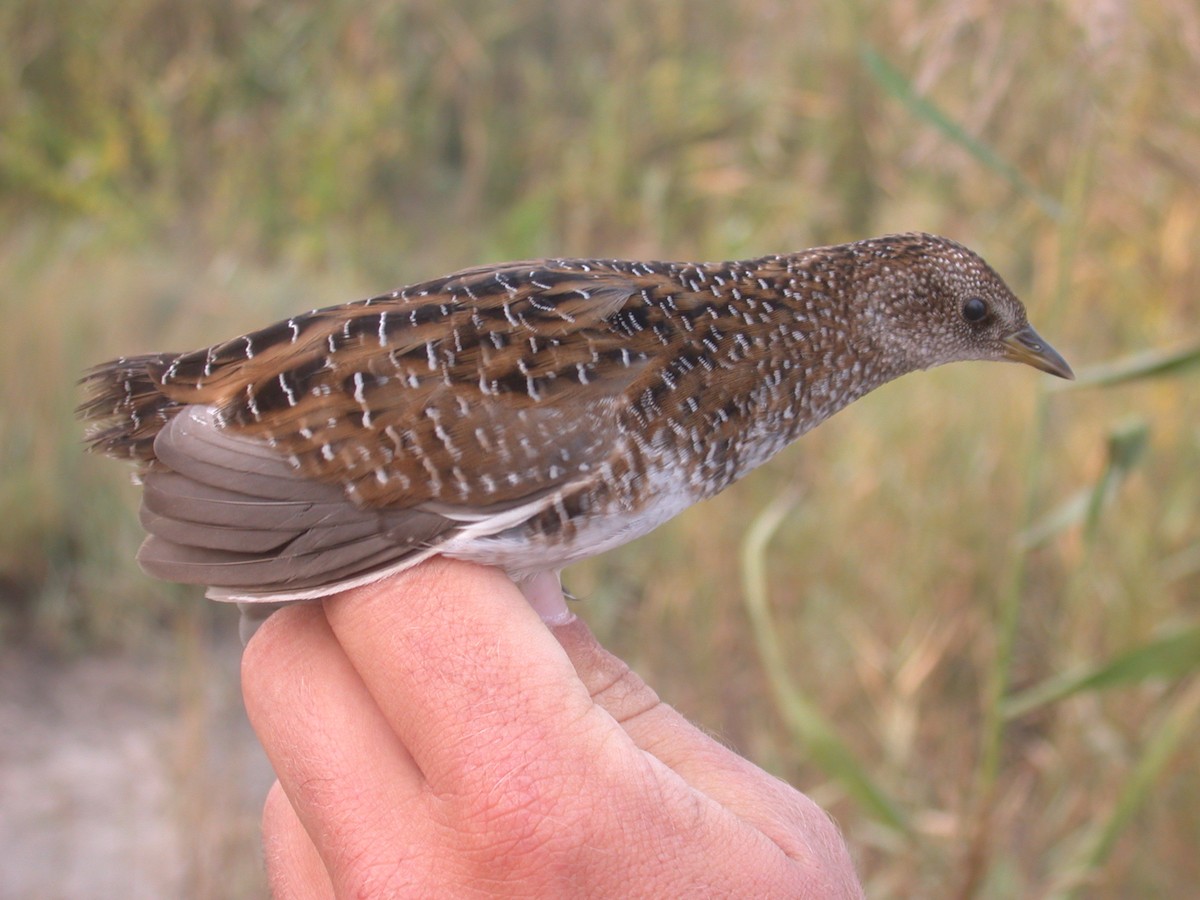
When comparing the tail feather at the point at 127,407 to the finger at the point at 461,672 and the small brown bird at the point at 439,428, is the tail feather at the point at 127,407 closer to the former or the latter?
the small brown bird at the point at 439,428

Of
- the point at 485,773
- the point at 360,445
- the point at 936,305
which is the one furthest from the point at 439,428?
the point at 936,305

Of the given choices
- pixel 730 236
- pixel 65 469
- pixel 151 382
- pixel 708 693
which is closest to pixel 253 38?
pixel 65 469

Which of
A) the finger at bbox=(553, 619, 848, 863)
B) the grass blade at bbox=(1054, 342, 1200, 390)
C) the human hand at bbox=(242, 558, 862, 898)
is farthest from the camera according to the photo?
the grass blade at bbox=(1054, 342, 1200, 390)

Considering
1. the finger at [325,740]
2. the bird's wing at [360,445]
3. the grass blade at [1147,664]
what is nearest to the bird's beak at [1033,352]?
the grass blade at [1147,664]

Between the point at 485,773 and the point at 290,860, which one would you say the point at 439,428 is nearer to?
the point at 485,773

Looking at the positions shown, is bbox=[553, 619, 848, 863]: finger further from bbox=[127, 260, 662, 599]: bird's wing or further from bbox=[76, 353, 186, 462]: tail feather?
bbox=[76, 353, 186, 462]: tail feather

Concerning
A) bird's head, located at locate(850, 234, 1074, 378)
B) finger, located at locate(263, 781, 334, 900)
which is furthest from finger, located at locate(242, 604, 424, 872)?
bird's head, located at locate(850, 234, 1074, 378)
